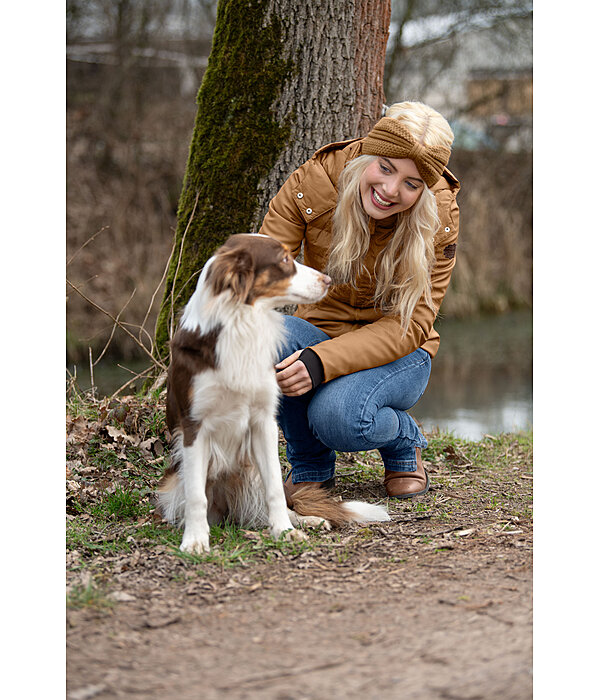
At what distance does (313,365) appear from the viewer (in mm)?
3322

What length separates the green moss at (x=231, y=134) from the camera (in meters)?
4.26

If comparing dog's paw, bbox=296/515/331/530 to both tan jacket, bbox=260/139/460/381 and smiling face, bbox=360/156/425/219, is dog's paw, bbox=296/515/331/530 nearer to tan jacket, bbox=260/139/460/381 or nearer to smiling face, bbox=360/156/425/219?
tan jacket, bbox=260/139/460/381

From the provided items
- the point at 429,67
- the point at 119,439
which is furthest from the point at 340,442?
the point at 429,67

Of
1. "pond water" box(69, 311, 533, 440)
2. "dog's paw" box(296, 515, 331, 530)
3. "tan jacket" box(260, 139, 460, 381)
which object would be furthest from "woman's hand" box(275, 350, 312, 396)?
"pond water" box(69, 311, 533, 440)

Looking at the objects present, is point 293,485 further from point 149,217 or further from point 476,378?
point 149,217

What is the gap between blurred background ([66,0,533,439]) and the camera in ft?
33.8

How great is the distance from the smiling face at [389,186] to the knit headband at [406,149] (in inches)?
1.2

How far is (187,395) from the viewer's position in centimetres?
285

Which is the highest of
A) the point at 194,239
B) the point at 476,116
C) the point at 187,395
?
the point at 476,116

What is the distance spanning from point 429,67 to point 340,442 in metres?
9.74

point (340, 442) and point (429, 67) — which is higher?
point (429, 67)

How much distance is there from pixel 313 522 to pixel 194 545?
0.57 meters

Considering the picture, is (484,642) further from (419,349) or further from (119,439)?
(119,439)

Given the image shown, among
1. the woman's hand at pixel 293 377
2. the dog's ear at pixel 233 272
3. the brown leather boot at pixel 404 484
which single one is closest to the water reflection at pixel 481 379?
the brown leather boot at pixel 404 484
